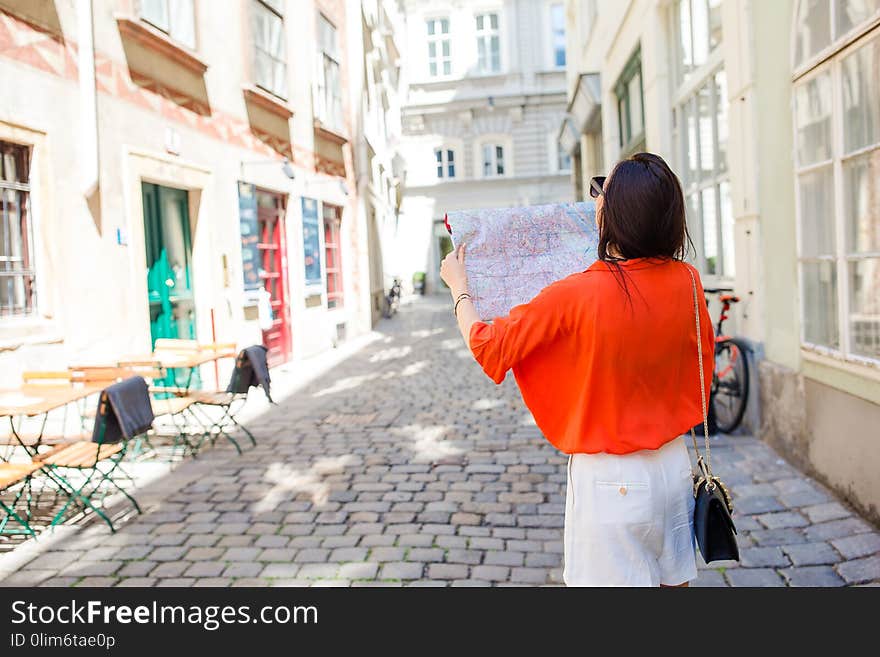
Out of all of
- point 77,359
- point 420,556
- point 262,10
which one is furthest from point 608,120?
point 420,556

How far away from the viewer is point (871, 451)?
4.18 meters

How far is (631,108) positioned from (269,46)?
519cm

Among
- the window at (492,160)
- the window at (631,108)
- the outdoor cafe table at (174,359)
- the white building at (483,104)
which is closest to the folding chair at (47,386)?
the outdoor cafe table at (174,359)

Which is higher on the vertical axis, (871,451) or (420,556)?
(871,451)

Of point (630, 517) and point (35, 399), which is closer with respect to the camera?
point (630, 517)

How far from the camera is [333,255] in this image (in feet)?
50.9

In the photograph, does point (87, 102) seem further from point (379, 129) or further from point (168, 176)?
point (379, 129)

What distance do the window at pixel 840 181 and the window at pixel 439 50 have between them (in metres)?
28.6

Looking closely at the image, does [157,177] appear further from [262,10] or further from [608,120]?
[608,120]

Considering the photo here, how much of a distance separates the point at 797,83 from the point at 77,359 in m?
5.97

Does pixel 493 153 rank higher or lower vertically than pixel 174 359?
higher

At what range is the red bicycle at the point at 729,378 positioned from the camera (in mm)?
6062

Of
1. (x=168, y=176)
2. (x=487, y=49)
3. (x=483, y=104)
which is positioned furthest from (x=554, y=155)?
(x=168, y=176)

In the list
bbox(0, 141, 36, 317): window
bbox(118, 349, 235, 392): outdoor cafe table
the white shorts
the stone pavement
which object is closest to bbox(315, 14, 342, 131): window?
bbox(118, 349, 235, 392): outdoor cafe table
